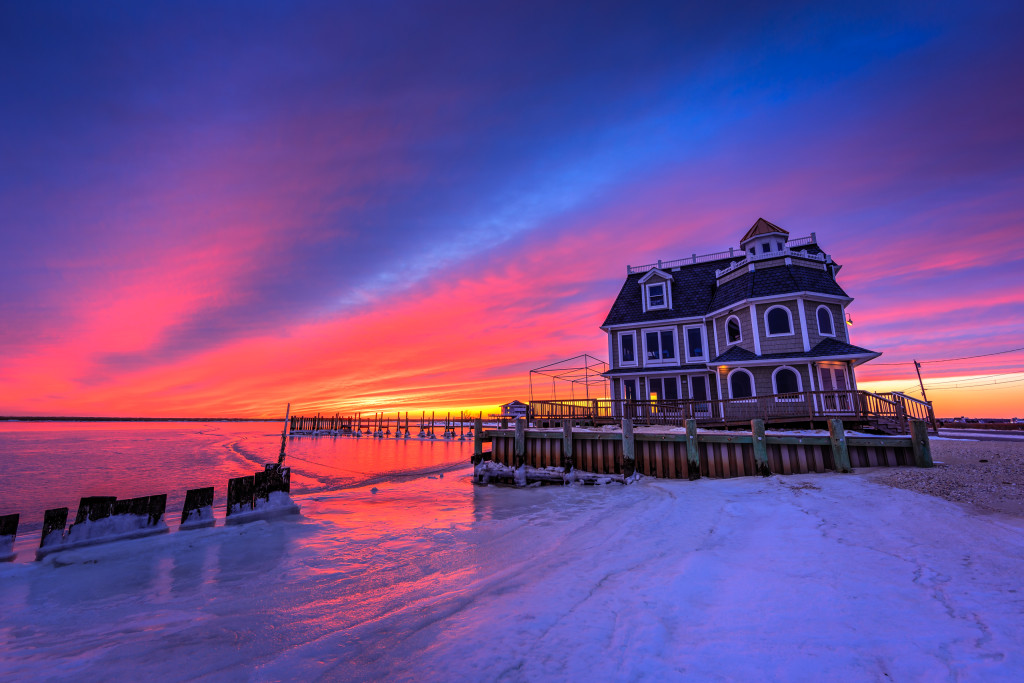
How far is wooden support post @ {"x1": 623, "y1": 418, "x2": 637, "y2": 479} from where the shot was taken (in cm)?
1488

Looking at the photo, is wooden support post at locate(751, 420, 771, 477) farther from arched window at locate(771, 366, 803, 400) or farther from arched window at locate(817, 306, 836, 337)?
arched window at locate(817, 306, 836, 337)

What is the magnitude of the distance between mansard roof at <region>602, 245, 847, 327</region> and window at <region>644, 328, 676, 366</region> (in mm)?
853

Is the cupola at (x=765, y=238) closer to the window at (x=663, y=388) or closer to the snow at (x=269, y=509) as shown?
the window at (x=663, y=388)

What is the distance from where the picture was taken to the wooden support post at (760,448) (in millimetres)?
12227

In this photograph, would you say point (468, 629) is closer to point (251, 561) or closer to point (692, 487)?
point (251, 561)

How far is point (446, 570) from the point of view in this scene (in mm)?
6520

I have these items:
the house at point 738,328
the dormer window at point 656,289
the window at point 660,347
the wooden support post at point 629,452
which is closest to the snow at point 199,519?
the wooden support post at point 629,452

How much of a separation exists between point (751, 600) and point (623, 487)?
10101 millimetres

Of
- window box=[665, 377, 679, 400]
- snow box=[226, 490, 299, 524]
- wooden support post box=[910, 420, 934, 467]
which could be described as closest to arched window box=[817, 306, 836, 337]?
window box=[665, 377, 679, 400]

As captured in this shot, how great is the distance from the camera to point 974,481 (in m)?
8.10

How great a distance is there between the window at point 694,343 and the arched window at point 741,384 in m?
2.88

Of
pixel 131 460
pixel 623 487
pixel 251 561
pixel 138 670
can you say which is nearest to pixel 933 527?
pixel 623 487

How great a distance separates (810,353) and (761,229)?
873 centimetres

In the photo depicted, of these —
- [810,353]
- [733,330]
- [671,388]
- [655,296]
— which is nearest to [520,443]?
[671,388]
